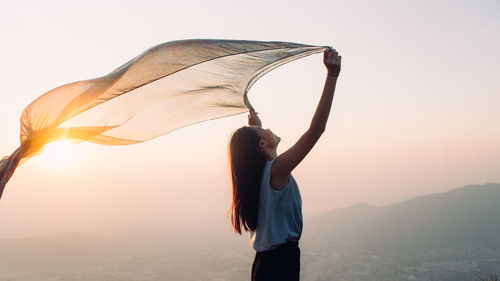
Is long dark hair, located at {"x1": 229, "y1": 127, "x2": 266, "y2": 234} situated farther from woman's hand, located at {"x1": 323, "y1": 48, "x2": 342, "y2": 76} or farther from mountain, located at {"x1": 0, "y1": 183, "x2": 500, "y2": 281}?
mountain, located at {"x1": 0, "y1": 183, "x2": 500, "y2": 281}

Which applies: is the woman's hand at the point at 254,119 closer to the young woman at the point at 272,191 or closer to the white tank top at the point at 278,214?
the young woman at the point at 272,191

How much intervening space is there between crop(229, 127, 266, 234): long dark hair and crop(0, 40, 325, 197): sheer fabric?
90 centimetres

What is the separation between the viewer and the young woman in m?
2.34

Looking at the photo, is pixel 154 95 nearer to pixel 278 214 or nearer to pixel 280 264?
pixel 278 214

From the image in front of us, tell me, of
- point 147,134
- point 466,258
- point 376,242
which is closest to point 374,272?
point 466,258

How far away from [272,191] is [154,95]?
1626 mm

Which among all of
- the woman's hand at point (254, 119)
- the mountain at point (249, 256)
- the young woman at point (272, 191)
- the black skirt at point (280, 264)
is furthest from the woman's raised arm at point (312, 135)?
the mountain at point (249, 256)

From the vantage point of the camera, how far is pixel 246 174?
8.65 feet

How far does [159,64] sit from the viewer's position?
2.99 metres

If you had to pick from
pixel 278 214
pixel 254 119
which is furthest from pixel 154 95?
pixel 278 214

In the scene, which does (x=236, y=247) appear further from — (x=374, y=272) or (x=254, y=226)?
(x=254, y=226)

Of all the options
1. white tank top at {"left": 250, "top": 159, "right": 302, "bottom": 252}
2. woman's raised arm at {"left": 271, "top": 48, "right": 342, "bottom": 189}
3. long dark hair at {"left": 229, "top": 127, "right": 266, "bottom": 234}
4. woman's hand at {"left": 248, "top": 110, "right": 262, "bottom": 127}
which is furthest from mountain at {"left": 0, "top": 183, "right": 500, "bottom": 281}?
woman's raised arm at {"left": 271, "top": 48, "right": 342, "bottom": 189}

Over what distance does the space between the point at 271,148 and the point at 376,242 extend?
636ft

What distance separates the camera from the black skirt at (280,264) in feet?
8.14
